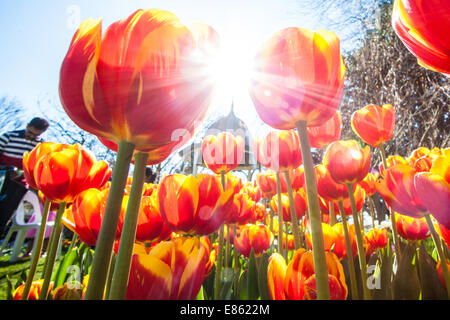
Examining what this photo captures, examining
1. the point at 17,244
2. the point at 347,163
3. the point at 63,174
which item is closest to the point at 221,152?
the point at 347,163

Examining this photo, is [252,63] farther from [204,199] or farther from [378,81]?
[378,81]

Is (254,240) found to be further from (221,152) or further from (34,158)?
(34,158)

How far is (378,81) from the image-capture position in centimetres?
386

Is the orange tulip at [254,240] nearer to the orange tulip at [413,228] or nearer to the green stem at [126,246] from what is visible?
the orange tulip at [413,228]

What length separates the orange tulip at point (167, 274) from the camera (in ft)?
1.01

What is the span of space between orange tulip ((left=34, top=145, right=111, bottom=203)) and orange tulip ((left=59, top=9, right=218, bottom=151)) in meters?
0.32

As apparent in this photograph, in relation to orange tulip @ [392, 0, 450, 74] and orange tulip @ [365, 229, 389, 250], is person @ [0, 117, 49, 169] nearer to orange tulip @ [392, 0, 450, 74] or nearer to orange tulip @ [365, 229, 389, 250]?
orange tulip @ [365, 229, 389, 250]

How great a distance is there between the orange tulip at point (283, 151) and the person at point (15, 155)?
2.48 m

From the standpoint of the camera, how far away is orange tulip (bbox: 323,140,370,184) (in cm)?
69

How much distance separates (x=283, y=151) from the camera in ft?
2.67

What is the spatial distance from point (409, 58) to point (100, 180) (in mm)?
4317

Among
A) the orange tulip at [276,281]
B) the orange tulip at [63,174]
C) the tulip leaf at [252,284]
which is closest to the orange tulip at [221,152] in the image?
the tulip leaf at [252,284]

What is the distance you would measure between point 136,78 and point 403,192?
2.19 feet

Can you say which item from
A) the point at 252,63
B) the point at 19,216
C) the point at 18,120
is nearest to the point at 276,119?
the point at 252,63
